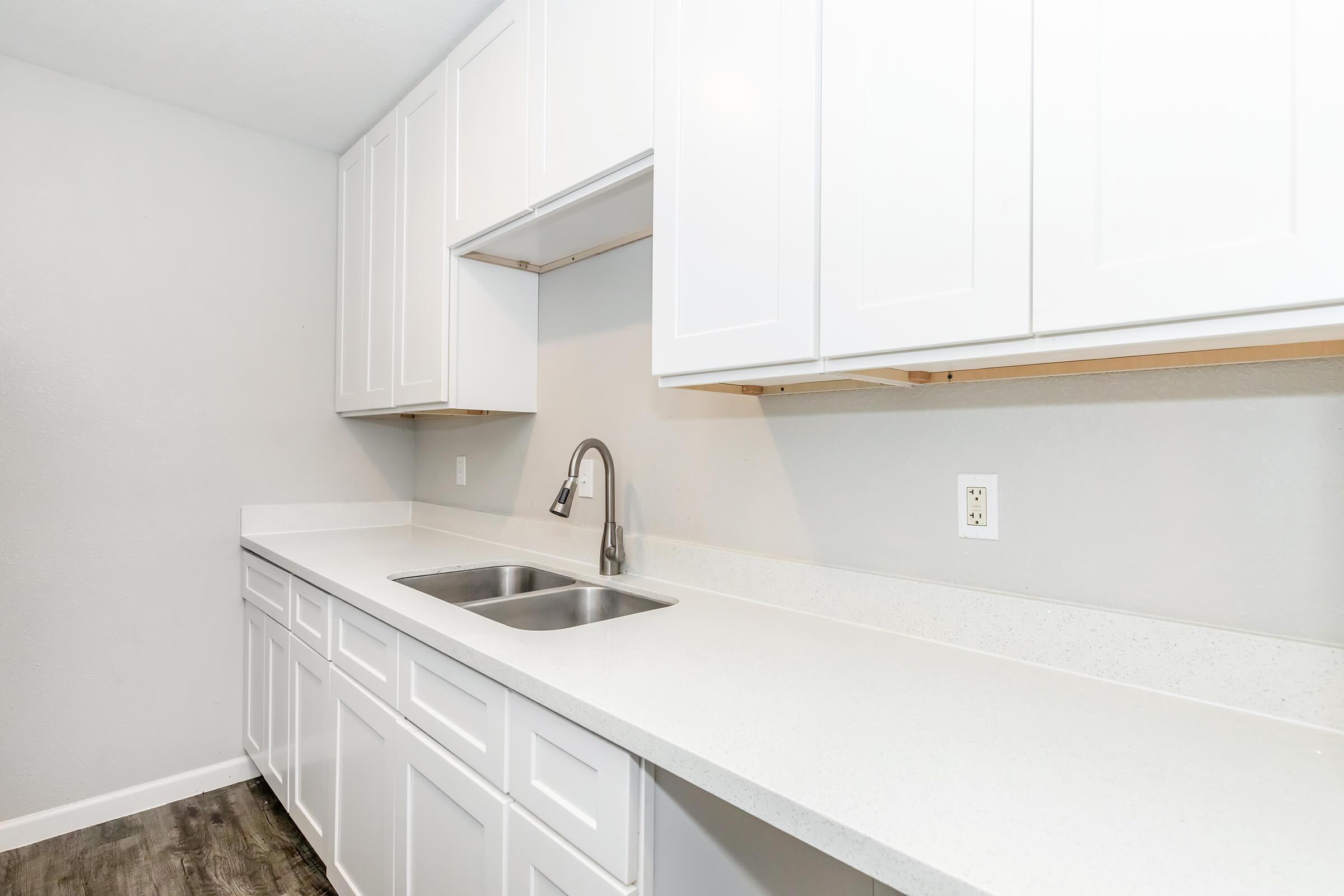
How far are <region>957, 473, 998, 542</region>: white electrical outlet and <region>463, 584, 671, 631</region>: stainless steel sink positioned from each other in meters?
0.70

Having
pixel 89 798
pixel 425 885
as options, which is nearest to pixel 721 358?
pixel 425 885

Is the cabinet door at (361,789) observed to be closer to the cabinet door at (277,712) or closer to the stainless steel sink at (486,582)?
the stainless steel sink at (486,582)

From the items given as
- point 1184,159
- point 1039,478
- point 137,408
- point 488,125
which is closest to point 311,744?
point 137,408

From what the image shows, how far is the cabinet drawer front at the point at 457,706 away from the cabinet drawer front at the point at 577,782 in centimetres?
3

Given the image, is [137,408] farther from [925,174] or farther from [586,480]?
[925,174]

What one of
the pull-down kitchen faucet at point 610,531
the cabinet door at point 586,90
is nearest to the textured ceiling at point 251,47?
the cabinet door at point 586,90

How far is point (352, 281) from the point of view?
8.50ft

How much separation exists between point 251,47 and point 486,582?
5.80 ft

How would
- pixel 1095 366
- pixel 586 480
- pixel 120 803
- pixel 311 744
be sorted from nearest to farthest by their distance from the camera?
pixel 1095 366 < pixel 311 744 < pixel 586 480 < pixel 120 803

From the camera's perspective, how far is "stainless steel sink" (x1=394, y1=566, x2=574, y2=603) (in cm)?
187

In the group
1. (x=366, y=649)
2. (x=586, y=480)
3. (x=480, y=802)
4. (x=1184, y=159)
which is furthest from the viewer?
(x=586, y=480)

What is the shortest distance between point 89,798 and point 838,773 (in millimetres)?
2712

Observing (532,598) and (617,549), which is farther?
(617,549)

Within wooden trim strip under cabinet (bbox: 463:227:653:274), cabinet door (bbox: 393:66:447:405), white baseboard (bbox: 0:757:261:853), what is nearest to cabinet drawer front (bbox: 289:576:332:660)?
cabinet door (bbox: 393:66:447:405)
